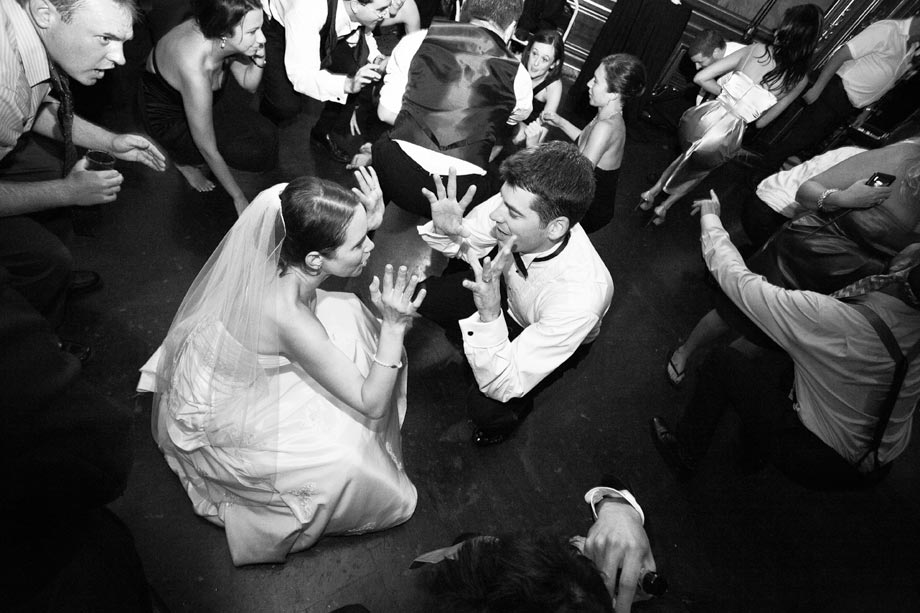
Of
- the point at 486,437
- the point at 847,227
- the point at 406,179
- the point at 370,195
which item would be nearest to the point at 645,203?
the point at 847,227

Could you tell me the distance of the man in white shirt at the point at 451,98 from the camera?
2467mm

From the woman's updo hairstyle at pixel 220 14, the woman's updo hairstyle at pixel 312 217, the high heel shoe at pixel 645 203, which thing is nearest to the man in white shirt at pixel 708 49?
the high heel shoe at pixel 645 203

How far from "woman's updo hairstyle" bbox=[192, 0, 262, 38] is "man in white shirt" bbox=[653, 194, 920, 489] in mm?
2419

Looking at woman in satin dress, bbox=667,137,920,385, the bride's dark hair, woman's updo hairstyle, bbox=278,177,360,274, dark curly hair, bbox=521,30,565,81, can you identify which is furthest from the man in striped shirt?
the bride's dark hair

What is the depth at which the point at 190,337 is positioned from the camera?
192cm

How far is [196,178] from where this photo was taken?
3.11 m

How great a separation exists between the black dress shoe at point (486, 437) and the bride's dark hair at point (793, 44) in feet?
9.91

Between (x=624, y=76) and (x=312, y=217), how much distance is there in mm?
2111

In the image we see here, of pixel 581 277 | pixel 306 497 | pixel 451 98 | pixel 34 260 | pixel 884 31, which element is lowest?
pixel 306 497

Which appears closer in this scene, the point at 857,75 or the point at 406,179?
the point at 406,179

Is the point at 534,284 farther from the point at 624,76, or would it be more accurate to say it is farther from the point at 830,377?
the point at 624,76

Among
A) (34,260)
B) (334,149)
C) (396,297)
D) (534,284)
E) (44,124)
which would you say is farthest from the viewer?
(334,149)

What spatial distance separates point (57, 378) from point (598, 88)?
9.65 feet

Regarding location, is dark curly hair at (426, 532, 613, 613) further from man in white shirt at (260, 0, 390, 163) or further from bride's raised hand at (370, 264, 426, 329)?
man in white shirt at (260, 0, 390, 163)
